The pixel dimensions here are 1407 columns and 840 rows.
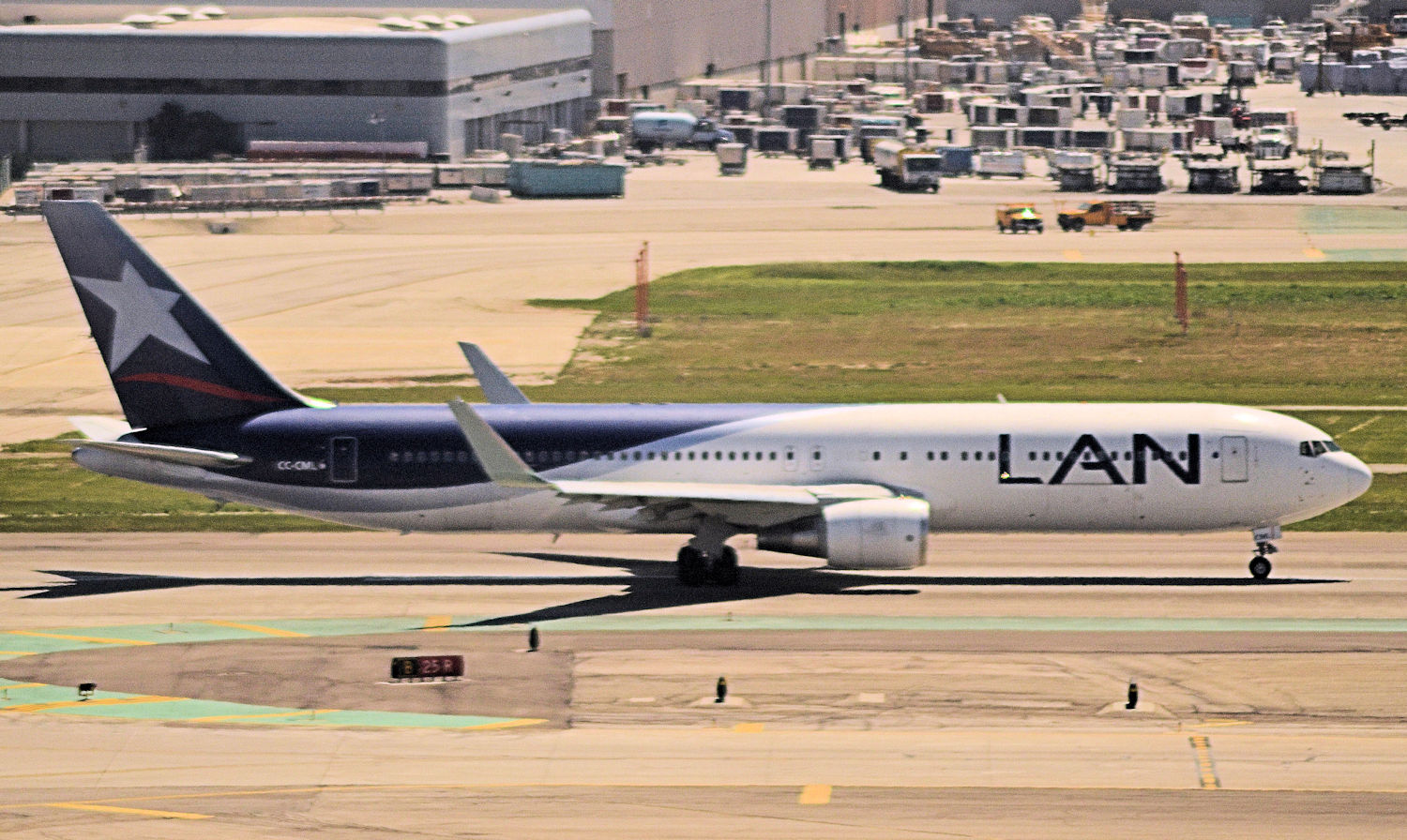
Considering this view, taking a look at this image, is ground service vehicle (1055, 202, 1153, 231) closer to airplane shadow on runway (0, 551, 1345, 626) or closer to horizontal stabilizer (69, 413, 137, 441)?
airplane shadow on runway (0, 551, 1345, 626)

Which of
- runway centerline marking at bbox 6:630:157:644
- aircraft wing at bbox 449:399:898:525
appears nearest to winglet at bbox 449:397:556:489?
aircraft wing at bbox 449:399:898:525

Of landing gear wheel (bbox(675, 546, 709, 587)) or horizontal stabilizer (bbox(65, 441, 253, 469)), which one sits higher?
horizontal stabilizer (bbox(65, 441, 253, 469))

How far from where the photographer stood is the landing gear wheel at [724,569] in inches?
2013

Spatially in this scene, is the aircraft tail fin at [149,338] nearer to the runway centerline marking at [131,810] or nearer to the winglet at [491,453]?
the winglet at [491,453]

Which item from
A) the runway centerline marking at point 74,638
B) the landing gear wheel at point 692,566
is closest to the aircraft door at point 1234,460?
the landing gear wheel at point 692,566

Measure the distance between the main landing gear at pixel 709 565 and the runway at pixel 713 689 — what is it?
67cm

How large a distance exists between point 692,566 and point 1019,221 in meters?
84.4

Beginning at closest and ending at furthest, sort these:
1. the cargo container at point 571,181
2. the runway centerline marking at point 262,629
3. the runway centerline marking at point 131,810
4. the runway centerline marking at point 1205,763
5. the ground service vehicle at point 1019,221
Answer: the runway centerline marking at point 131,810 → the runway centerline marking at point 1205,763 → the runway centerline marking at point 262,629 → the ground service vehicle at point 1019,221 → the cargo container at point 571,181

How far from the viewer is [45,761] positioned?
37.9 m

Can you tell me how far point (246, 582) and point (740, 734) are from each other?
18.3 meters

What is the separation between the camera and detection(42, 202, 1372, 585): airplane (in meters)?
51.0

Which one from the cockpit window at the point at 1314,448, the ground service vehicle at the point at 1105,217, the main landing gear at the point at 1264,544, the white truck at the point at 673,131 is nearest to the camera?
the cockpit window at the point at 1314,448

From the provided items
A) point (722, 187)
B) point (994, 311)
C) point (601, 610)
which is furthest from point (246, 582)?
point (722, 187)

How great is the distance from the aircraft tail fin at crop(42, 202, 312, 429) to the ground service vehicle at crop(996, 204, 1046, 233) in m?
85.4
